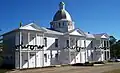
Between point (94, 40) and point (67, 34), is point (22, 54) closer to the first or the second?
point (67, 34)

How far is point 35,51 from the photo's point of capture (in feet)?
117

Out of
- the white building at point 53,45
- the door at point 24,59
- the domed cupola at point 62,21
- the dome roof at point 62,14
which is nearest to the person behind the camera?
the white building at point 53,45

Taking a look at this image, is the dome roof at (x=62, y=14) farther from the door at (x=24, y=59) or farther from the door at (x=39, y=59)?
the door at (x=24, y=59)

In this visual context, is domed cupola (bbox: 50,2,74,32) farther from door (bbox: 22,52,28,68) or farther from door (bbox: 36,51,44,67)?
door (bbox: 22,52,28,68)

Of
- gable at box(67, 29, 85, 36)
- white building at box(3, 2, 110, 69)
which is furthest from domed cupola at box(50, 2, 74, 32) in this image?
gable at box(67, 29, 85, 36)

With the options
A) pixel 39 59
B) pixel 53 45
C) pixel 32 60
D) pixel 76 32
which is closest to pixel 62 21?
pixel 76 32

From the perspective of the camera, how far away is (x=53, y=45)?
41.0 meters

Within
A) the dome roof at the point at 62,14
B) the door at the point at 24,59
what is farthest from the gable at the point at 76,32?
the door at the point at 24,59

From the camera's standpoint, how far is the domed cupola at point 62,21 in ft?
156

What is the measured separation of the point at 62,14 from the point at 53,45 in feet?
34.1

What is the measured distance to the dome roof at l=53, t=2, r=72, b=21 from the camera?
4859 cm

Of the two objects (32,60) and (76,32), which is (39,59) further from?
(76,32)

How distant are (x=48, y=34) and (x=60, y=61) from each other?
249 inches

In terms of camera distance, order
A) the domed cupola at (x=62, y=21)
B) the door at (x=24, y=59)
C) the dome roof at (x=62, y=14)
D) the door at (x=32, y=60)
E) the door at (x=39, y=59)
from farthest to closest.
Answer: the dome roof at (x=62, y=14) < the domed cupola at (x=62, y=21) < the door at (x=39, y=59) < the door at (x=32, y=60) < the door at (x=24, y=59)
